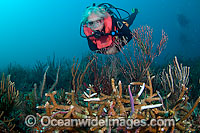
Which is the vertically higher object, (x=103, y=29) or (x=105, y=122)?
(x=103, y=29)

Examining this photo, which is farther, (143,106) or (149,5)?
(149,5)

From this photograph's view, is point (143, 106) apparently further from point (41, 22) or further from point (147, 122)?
point (41, 22)

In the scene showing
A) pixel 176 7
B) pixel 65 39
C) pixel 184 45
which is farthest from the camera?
pixel 65 39

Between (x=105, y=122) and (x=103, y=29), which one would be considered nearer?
(x=105, y=122)

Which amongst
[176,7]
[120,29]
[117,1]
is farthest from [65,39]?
[120,29]

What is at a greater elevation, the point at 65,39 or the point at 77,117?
the point at 65,39

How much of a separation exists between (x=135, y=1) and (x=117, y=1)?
11.7 metres

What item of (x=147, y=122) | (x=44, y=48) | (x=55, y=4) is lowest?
(x=147, y=122)

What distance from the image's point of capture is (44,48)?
3189 inches

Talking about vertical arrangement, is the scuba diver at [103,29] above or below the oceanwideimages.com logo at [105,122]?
above

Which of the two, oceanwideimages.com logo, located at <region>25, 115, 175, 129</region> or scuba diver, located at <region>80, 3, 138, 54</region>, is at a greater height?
scuba diver, located at <region>80, 3, 138, 54</region>

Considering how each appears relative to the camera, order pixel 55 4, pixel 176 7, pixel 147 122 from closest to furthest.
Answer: pixel 147 122 → pixel 176 7 → pixel 55 4

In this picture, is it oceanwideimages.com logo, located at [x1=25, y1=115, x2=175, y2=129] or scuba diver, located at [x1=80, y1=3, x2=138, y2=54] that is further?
scuba diver, located at [x1=80, y1=3, x2=138, y2=54]

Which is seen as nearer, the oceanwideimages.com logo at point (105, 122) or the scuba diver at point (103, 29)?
the oceanwideimages.com logo at point (105, 122)
